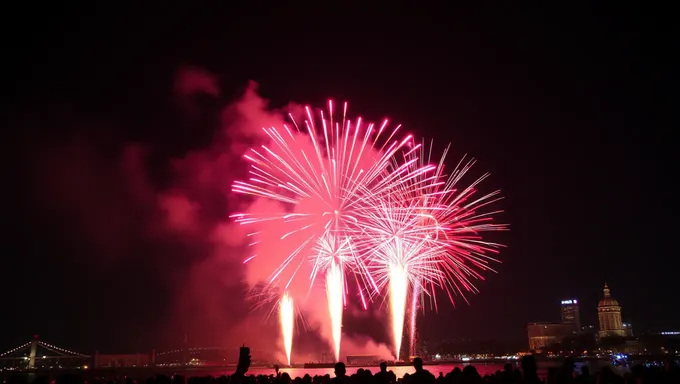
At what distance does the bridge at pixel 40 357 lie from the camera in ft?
554

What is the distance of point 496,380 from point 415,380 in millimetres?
1761

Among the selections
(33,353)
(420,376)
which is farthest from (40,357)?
(420,376)

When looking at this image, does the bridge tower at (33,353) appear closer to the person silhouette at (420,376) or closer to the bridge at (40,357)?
the bridge at (40,357)

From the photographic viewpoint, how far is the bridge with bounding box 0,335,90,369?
554ft

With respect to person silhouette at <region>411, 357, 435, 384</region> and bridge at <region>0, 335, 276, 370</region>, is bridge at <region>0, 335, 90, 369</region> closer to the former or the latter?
bridge at <region>0, 335, 276, 370</region>

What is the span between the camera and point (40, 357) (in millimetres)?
167750

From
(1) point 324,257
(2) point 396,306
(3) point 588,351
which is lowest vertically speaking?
(3) point 588,351

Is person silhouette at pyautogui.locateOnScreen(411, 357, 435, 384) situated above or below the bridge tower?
above

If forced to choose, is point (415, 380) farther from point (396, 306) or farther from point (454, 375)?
point (396, 306)

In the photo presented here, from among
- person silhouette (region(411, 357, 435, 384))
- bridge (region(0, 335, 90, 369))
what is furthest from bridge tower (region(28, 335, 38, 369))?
person silhouette (region(411, 357, 435, 384))

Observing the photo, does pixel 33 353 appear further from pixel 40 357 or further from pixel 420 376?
pixel 420 376

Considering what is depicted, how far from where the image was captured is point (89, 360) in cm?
17288

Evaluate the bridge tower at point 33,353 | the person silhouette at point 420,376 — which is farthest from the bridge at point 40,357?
the person silhouette at point 420,376

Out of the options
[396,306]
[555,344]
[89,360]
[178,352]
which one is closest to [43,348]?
[89,360]
